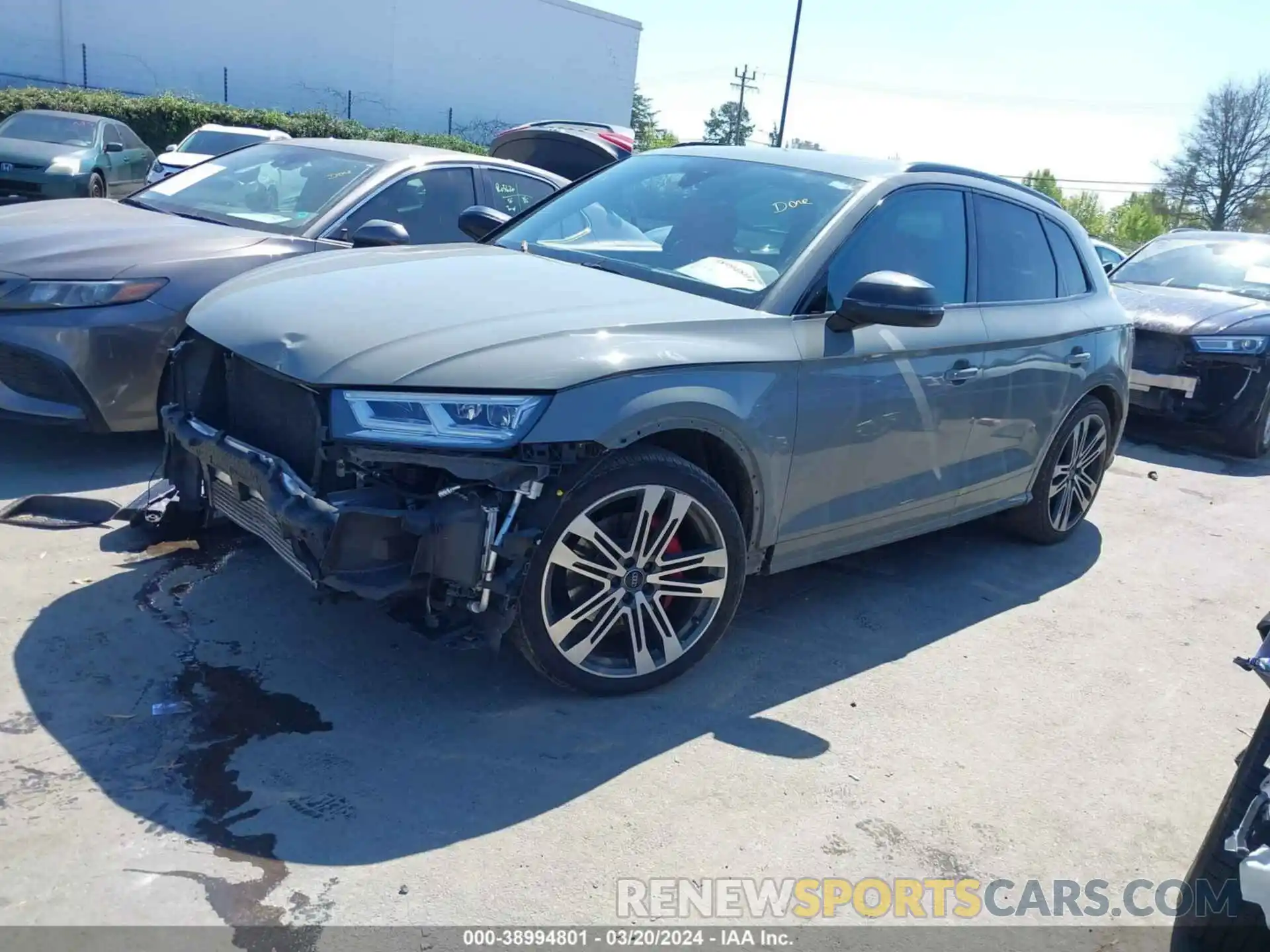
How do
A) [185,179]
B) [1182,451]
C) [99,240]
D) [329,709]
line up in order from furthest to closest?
[1182,451] → [185,179] → [99,240] → [329,709]

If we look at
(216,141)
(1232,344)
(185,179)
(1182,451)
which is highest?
(185,179)

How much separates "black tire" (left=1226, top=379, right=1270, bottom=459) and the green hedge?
701 inches

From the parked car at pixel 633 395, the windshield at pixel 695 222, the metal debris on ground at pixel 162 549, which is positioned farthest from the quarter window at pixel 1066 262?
the metal debris on ground at pixel 162 549

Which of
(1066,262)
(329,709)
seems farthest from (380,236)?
(1066,262)

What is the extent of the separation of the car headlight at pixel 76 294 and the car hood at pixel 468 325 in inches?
46.2

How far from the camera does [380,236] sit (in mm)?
5270

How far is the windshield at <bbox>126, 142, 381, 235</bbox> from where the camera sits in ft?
19.5

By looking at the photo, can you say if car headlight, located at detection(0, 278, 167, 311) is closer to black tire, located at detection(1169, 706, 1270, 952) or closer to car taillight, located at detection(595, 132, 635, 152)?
black tire, located at detection(1169, 706, 1270, 952)

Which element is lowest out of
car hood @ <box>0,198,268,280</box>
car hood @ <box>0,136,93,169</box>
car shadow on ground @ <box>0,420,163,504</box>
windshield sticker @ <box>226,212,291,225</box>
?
car shadow on ground @ <box>0,420,163,504</box>

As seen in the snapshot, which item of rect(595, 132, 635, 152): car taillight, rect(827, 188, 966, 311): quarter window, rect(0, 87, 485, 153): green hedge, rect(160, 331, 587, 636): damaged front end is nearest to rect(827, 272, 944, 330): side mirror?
rect(827, 188, 966, 311): quarter window

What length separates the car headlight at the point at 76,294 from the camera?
483 centimetres

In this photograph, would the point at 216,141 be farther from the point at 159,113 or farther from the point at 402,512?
the point at 402,512

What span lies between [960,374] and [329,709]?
281 centimetres

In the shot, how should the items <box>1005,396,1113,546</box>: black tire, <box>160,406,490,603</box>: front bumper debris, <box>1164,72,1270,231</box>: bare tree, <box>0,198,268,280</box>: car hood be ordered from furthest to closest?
<box>1164,72,1270,231</box>: bare tree → <box>1005,396,1113,546</box>: black tire → <box>0,198,268,280</box>: car hood → <box>160,406,490,603</box>: front bumper debris
